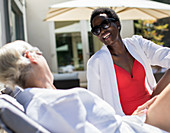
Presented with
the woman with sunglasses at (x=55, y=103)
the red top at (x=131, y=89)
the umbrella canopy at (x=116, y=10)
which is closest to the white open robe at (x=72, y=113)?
the woman with sunglasses at (x=55, y=103)

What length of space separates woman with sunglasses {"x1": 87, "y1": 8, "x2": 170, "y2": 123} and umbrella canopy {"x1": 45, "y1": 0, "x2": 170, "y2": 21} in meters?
1.96

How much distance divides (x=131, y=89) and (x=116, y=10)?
2.94 meters

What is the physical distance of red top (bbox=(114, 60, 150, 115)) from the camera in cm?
212

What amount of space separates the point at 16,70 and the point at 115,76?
3.29ft

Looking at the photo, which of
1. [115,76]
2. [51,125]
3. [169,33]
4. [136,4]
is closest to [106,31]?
[115,76]

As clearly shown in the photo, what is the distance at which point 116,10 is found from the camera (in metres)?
4.78

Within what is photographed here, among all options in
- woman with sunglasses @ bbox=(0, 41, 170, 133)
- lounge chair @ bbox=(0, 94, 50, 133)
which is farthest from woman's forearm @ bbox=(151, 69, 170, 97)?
lounge chair @ bbox=(0, 94, 50, 133)

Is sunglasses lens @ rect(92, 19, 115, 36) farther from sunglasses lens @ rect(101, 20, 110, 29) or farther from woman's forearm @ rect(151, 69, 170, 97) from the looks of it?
woman's forearm @ rect(151, 69, 170, 97)

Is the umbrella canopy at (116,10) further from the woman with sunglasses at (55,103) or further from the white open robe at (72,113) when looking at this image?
the white open robe at (72,113)

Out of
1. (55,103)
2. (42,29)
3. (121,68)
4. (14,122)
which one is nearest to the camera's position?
(14,122)

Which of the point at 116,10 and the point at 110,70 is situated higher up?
the point at 116,10

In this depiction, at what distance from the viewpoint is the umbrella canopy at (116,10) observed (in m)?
4.24

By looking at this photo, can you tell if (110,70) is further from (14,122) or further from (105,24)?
(14,122)

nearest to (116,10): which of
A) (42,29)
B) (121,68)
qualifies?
(121,68)
